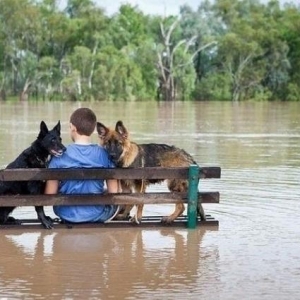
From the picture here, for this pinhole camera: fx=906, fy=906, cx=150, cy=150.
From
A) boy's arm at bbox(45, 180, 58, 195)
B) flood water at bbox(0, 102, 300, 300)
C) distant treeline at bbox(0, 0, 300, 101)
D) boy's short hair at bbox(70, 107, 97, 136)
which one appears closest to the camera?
flood water at bbox(0, 102, 300, 300)

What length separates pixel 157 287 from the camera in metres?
7.02

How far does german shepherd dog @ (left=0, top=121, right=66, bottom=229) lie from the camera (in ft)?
30.2

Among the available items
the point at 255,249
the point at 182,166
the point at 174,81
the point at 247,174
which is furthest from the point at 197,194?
the point at 174,81

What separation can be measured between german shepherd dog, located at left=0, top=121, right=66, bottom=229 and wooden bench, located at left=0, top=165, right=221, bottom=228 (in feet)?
0.53

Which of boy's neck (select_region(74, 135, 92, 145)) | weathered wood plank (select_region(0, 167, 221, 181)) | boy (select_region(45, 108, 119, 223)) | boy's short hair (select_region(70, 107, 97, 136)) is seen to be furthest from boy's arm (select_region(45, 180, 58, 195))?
boy's short hair (select_region(70, 107, 97, 136))

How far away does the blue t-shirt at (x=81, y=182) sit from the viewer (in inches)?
369

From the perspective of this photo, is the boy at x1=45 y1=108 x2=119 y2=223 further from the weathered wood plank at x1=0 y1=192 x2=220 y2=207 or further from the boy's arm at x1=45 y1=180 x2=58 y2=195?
the weathered wood plank at x1=0 y1=192 x2=220 y2=207

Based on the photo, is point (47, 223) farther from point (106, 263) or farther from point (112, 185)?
point (106, 263)

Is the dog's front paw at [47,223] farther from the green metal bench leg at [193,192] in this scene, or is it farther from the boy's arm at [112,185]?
the green metal bench leg at [193,192]

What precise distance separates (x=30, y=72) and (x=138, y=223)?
95085 mm

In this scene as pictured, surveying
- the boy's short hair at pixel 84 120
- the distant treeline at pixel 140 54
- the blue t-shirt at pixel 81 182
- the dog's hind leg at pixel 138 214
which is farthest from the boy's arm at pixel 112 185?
the distant treeline at pixel 140 54

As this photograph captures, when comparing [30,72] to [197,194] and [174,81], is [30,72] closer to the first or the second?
[174,81]

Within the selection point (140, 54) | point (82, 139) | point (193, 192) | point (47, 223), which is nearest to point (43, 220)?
point (47, 223)

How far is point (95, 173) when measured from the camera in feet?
30.0
